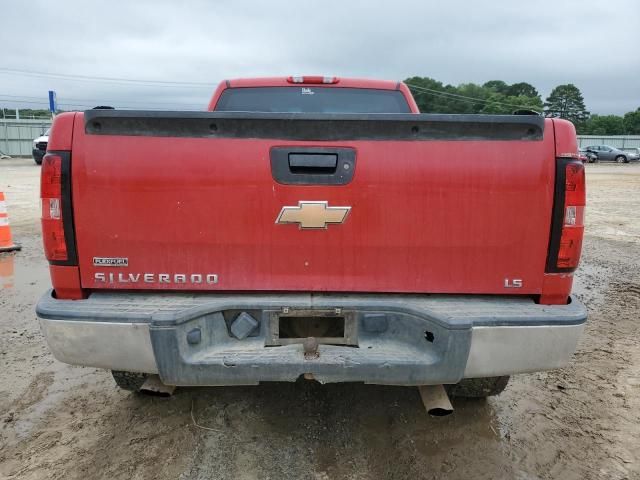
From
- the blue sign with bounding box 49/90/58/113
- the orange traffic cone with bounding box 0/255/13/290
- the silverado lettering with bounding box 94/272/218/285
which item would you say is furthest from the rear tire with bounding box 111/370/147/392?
the blue sign with bounding box 49/90/58/113

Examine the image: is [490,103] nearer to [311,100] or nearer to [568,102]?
[568,102]

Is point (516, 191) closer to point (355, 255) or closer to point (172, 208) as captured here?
point (355, 255)

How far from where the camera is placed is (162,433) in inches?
120

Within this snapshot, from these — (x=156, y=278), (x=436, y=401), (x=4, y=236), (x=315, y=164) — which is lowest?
(x=4, y=236)

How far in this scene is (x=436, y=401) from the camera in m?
2.86

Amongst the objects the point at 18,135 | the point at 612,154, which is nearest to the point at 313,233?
the point at 18,135

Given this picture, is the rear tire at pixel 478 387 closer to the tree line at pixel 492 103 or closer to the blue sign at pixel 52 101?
the blue sign at pixel 52 101

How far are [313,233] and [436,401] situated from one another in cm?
118

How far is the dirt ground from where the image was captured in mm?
2734

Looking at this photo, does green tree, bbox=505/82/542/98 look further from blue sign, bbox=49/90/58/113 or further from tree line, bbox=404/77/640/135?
blue sign, bbox=49/90/58/113

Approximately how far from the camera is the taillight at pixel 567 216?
2496mm

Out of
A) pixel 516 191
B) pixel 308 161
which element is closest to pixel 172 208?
pixel 308 161

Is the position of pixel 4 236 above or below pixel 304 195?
below

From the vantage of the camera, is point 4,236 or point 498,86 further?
point 498,86
